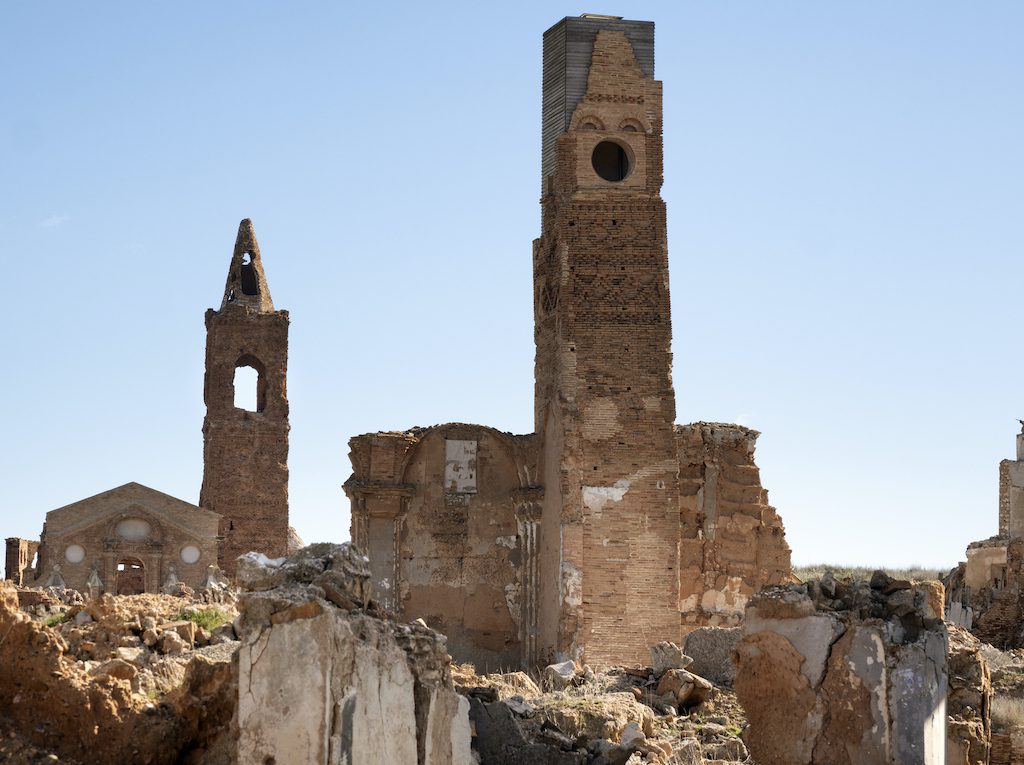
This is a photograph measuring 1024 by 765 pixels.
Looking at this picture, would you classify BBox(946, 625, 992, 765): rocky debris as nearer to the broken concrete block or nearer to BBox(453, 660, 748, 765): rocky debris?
BBox(453, 660, 748, 765): rocky debris

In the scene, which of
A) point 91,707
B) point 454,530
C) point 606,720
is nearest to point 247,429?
point 454,530

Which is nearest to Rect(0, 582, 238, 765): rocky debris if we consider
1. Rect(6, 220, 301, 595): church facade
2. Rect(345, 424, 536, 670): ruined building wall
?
Rect(345, 424, 536, 670): ruined building wall

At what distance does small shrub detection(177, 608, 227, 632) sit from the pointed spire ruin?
121ft

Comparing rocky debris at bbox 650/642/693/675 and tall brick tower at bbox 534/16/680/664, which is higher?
tall brick tower at bbox 534/16/680/664

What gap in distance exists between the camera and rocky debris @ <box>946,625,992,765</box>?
37.0 feet

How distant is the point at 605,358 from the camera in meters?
20.4

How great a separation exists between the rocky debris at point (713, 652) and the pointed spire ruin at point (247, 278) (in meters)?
36.2

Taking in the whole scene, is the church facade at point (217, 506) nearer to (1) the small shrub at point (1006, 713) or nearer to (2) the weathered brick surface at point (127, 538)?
(2) the weathered brick surface at point (127, 538)

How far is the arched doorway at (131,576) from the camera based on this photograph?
1891 inches

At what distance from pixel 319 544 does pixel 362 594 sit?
17.1 inches

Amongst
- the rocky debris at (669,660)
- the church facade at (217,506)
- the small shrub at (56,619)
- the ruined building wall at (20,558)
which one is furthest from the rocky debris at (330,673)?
the ruined building wall at (20,558)

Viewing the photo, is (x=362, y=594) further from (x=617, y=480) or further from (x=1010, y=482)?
(x=1010, y=482)

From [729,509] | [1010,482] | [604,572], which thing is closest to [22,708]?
[604,572]

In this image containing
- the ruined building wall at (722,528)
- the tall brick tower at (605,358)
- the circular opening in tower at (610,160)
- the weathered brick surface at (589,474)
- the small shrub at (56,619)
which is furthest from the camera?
the circular opening in tower at (610,160)
